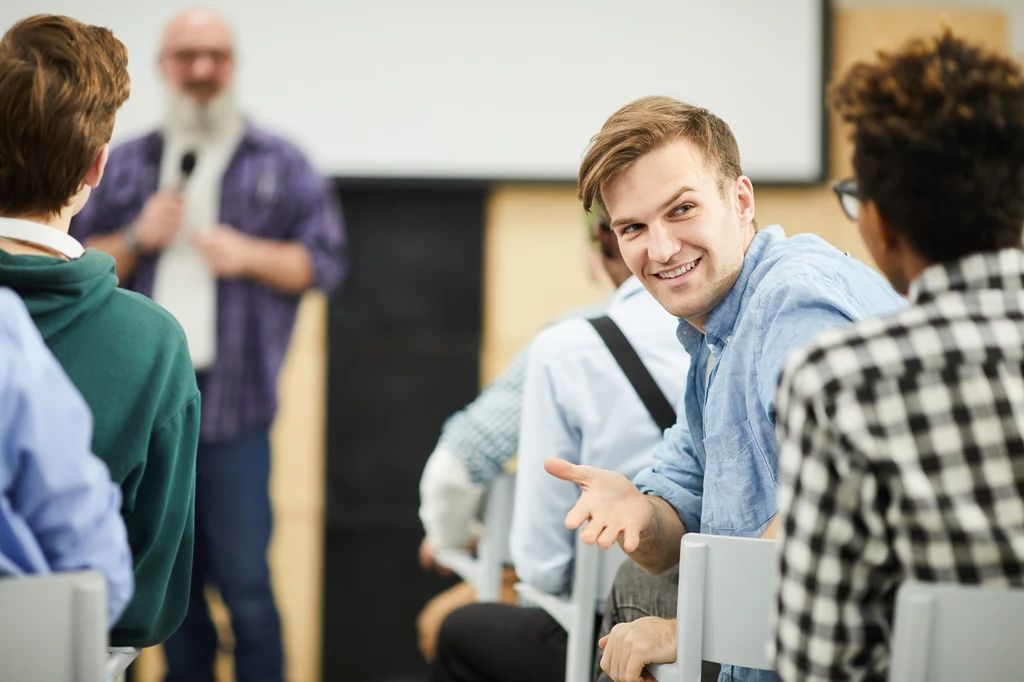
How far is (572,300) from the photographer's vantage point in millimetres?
3826

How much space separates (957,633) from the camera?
3.09 feet

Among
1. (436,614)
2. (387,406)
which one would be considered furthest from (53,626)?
(387,406)

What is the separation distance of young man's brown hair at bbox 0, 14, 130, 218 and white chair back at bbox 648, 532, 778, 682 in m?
0.82

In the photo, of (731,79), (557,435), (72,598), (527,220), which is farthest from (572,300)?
(72,598)

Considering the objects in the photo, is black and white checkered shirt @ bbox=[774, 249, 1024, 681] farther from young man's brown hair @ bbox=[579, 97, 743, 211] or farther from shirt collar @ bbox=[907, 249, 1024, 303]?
young man's brown hair @ bbox=[579, 97, 743, 211]

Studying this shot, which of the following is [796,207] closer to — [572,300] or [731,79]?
[731,79]

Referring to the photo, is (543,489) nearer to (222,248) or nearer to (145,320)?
(145,320)

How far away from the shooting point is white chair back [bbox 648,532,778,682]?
1.22 m

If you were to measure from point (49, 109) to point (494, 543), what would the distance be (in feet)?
4.93

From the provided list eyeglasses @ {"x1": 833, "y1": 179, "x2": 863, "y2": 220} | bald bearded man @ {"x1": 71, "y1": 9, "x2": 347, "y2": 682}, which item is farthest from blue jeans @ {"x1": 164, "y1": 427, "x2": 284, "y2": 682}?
eyeglasses @ {"x1": 833, "y1": 179, "x2": 863, "y2": 220}

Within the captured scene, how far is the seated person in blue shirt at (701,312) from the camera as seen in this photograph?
4.46ft

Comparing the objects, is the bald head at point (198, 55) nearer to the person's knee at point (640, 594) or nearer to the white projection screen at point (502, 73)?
the white projection screen at point (502, 73)

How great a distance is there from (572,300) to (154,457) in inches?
104

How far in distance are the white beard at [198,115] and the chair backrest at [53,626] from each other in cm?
260
